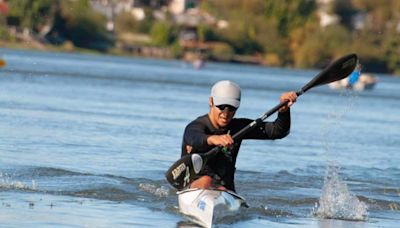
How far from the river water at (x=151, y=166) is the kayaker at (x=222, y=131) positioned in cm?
63

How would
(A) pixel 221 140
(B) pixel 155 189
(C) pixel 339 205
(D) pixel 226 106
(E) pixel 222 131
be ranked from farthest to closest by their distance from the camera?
(B) pixel 155 189, (C) pixel 339 205, (E) pixel 222 131, (D) pixel 226 106, (A) pixel 221 140

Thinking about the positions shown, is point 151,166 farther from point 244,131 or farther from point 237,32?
point 237,32

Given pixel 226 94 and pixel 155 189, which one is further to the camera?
pixel 155 189

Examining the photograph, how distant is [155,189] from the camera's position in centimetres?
2023

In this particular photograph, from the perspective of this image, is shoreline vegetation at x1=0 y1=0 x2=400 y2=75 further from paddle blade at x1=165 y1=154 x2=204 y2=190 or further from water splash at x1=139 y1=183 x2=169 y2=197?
paddle blade at x1=165 y1=154 x2=204 y2=190

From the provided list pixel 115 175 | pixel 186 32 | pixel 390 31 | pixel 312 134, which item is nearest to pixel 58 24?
pixel 186 32

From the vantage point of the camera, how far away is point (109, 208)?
695 inches

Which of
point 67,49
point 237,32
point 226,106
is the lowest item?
point 67,49

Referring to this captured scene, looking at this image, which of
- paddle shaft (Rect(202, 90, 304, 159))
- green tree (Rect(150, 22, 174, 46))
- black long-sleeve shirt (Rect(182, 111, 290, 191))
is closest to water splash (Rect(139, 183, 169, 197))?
black long-sleeve shirt (Rect(182, 111, 290, 191))

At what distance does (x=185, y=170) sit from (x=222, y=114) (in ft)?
2.79

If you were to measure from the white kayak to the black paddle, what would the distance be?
191 mm

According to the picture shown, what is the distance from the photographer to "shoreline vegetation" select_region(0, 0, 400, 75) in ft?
415

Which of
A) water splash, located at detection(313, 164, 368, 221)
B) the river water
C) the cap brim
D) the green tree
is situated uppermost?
the cap brim

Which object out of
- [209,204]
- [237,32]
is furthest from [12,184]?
[237,32]
